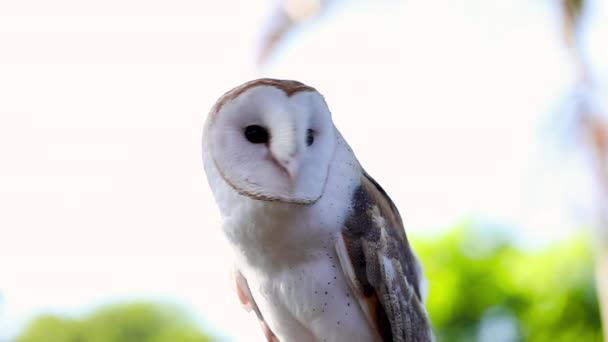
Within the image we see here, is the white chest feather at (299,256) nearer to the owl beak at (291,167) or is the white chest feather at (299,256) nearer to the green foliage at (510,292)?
the owl beak at (291,167)

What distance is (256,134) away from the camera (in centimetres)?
109

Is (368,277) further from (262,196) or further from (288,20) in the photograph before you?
(288,20)

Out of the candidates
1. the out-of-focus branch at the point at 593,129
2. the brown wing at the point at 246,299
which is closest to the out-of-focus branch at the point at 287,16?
the out-of-focus branch at the point at 593,129

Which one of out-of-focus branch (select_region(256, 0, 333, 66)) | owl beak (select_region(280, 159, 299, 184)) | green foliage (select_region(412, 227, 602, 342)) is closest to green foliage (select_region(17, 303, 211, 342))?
green foliage (select_region(412, 227, 602, 342))

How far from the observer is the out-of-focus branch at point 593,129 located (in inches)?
174

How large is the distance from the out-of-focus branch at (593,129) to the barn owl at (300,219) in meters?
3.30

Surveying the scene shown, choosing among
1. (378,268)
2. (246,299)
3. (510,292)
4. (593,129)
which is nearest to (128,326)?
(510,292)

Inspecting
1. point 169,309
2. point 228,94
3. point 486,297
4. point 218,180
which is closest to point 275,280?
point 218,180

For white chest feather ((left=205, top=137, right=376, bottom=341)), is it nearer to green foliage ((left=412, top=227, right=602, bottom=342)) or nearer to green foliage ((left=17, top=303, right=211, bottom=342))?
green foliage ((left=412, top=227, right=602, bottom=342))

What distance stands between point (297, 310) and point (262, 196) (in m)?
0.18

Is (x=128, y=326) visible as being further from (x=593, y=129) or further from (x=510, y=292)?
(x=593, y=129)

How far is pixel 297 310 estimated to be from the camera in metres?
1.11

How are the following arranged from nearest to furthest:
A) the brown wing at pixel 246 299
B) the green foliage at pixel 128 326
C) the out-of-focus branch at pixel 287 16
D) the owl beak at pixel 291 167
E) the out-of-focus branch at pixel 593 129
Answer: the owl beak at pixel 291 167, the brown wing at pixel 246 299, the out-of-focus branch at pixel 593 129, the out-of-focus branch at pixel 287 16, the green foliage at pixel 128 326

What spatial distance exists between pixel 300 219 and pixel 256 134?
0.45 ft
